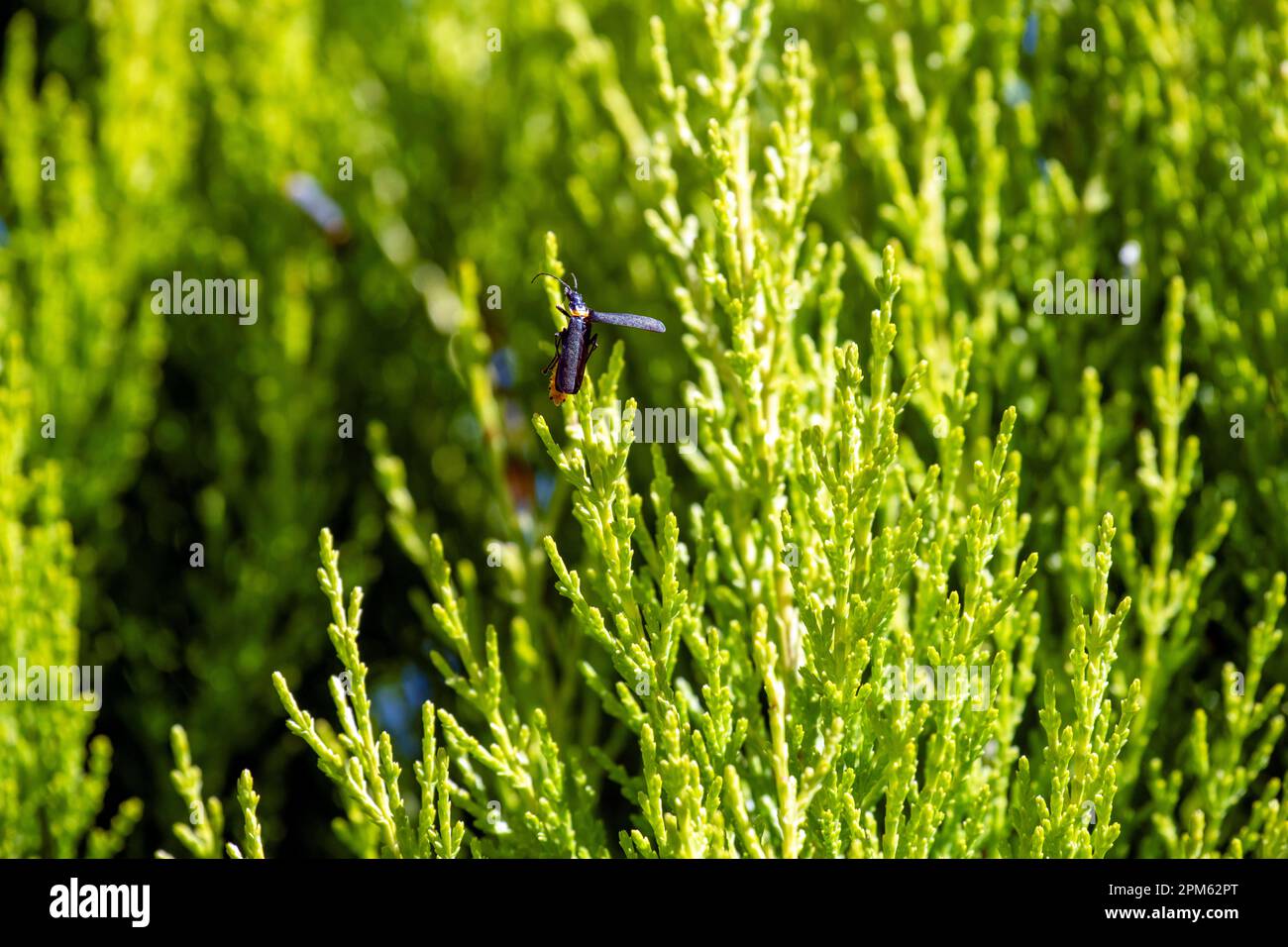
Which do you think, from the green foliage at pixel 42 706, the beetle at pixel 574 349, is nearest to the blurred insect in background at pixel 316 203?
the green foliage at pixel 42 706

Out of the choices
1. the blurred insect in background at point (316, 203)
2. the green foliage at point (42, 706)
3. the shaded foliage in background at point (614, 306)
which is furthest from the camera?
the blurred insect in background at point (316, 203)

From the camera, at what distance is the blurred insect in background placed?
4461 millimetres

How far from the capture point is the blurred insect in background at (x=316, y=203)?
4461mm

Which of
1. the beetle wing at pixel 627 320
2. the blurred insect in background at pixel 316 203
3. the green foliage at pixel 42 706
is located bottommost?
the green foliage at pixel 42 706

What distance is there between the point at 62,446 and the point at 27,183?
3.71 feet

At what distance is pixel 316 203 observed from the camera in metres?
4.48

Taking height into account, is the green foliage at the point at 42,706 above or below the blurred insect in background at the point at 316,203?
below

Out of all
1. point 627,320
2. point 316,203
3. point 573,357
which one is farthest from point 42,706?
point 316,203

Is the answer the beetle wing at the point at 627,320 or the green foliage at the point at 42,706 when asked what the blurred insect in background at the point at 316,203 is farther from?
the beetle wing at the point at 627,320

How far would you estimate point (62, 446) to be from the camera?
405 centimetres

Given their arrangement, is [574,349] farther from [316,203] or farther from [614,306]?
[316,203]

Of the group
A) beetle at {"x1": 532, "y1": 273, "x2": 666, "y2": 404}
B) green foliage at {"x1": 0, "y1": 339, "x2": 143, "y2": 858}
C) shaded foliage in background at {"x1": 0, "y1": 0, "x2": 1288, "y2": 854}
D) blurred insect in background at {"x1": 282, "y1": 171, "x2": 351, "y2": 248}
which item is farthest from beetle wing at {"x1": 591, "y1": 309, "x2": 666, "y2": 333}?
blurred insect in background at {"x1": 282, "y1": 171, "x2": 351, "y2": 248}

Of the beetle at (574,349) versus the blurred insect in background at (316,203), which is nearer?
the beetle at (574,349)
